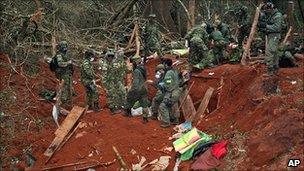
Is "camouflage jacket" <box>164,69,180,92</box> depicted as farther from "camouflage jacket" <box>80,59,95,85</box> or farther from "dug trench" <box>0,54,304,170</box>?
"camouflage jacket" <box>80,59,95,85</box>

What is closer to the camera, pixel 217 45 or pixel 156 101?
pixel 156 101

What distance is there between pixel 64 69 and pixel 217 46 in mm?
4359

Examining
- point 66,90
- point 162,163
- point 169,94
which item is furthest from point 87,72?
point 162,163

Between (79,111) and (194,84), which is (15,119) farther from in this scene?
(194,84)

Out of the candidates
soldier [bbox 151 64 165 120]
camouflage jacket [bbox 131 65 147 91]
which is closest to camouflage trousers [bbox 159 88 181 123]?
soldier [bbox 151 64 165 120]

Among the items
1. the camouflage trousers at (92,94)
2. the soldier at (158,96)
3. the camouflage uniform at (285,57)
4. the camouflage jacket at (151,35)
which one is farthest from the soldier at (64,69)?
the camouflage uniform at (285,57)

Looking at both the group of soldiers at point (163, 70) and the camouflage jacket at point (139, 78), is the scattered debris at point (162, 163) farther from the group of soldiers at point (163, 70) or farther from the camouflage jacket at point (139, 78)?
the camouflage jacket at point (139, 78)

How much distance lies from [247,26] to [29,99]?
22.0ft

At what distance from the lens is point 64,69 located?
1330cm

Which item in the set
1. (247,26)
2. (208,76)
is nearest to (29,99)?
(208,76)

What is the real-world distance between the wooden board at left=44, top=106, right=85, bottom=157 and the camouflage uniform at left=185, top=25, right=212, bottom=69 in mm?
3671

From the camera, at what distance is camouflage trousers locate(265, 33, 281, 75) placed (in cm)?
1180

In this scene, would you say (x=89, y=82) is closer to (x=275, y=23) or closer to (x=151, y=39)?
(x=151, y=39)

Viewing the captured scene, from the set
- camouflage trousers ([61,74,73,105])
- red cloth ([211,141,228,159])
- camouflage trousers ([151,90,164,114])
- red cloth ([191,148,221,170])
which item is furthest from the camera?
→ camouflage trousers ([61,74,73,105])
